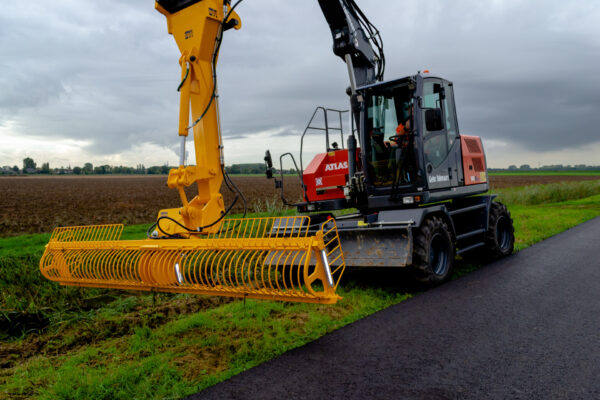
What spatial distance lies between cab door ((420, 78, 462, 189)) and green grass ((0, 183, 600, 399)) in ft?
5.28

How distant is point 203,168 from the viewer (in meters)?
4.92

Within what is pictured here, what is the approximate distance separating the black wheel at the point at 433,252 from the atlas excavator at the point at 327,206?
1 cm

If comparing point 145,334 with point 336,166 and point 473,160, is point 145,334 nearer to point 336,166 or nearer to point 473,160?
point 336,166

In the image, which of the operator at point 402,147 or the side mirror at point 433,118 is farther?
the operator at point 402,147

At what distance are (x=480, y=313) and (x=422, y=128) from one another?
9.29ft

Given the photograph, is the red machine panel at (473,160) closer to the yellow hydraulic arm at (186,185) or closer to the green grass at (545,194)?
the yellow hydraulic arm at (186,185)

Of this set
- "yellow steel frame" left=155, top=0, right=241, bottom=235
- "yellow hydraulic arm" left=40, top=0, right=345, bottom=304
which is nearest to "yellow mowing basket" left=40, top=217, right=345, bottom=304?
"yellow hydraulic arm" left=40, top=0, right=345, bottom=304

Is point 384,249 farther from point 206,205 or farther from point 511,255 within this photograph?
point 511,255

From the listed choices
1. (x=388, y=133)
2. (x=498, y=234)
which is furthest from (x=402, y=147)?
(x=498, y=234)

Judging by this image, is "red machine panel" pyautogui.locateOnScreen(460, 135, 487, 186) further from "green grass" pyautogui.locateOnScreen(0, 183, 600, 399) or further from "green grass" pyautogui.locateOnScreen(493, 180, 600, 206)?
"green grass" pyautogui.locateOnScreen(493, 180, 600, 206)

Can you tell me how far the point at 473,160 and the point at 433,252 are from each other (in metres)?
2.61

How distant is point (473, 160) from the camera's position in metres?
8.18

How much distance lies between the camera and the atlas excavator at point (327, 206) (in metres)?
4.36

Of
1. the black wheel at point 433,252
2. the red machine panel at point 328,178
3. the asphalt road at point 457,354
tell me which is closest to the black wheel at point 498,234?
the black wheel at point 433,252
